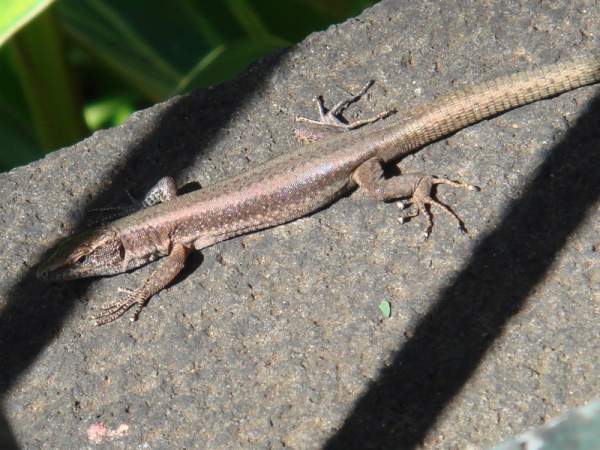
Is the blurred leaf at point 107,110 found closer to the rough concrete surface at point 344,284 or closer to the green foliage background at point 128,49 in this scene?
the green foliage background at point 128,49

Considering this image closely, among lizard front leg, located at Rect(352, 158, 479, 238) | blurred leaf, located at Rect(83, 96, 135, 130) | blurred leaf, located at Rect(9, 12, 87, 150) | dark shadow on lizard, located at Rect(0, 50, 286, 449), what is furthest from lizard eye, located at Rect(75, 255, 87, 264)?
blurred leaf, located at Rect(83, 96, 135, 130)

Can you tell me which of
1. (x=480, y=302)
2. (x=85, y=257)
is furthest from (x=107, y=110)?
(x=480, y=302)

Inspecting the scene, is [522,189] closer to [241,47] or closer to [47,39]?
[241,47]

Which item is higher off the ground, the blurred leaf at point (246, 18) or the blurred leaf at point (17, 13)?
the blurred leaf at point (17, 13)

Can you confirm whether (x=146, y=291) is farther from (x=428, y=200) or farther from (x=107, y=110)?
(x=107, y=110)

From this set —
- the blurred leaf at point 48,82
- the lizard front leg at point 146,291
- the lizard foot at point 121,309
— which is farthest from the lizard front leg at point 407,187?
the blurred leaf at point 48,82

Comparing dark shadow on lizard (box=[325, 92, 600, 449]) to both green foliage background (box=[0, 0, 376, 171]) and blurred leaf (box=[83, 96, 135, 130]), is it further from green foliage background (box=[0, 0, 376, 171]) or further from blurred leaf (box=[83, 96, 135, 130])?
blurred leaf (box=[83, 96, 135, 130])
